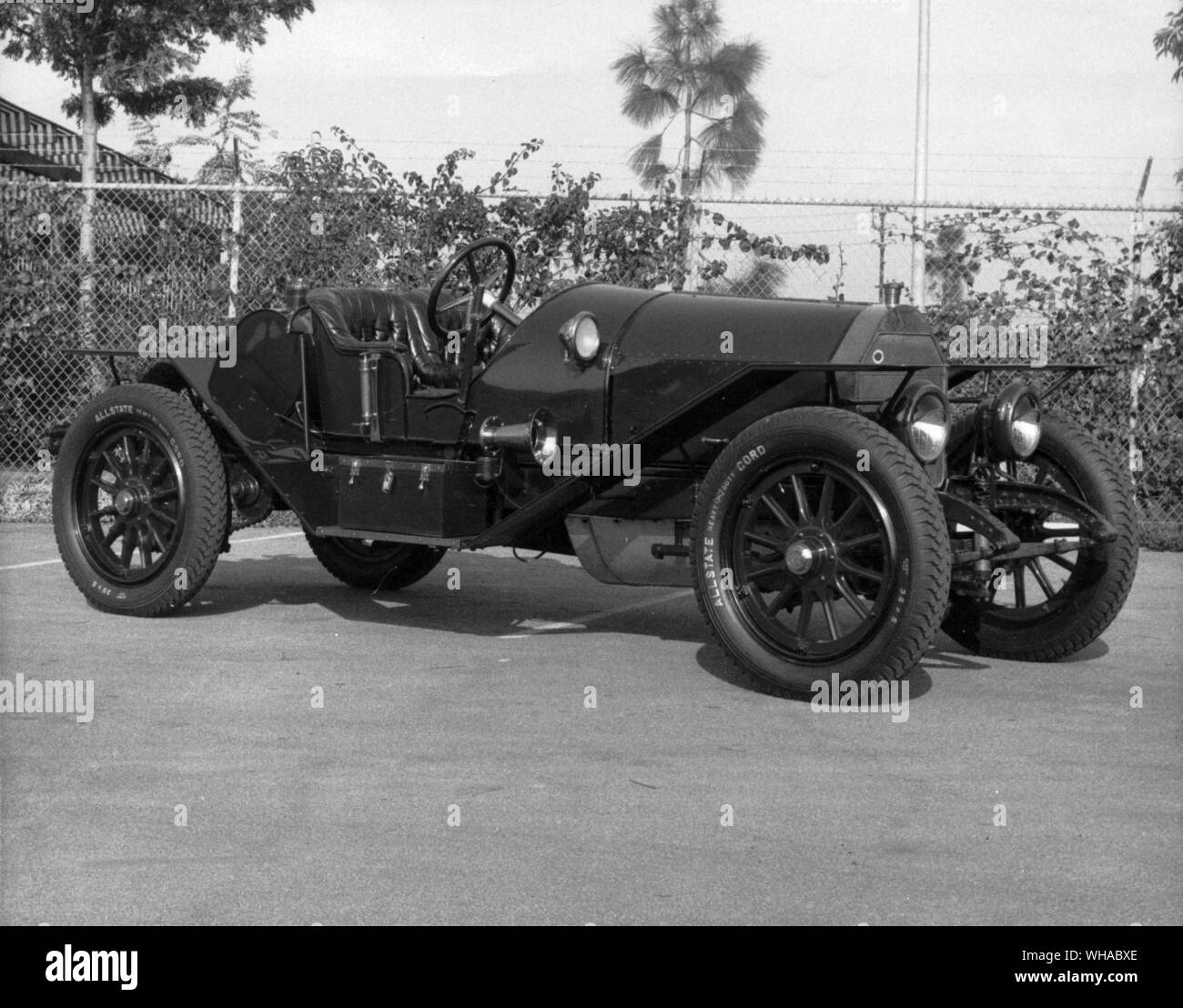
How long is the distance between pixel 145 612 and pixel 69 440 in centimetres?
100

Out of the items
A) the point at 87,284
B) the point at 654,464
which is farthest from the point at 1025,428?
the point at 87,284

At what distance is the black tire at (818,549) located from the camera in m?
5.46

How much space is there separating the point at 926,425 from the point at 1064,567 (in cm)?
94

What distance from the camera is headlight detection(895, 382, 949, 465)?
6059 millimetres

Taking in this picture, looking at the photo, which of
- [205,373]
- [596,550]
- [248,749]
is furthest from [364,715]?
[205,373]

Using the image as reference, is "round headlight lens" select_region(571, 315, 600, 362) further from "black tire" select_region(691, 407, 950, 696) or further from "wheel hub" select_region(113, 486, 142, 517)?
"wheel hub" select_region(113, 486, 142, 517)

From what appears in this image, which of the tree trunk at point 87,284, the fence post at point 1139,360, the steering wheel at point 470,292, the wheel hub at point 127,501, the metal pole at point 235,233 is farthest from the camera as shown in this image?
the tree trunk at point 87,284

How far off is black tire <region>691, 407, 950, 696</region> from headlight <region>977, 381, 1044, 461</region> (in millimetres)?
706

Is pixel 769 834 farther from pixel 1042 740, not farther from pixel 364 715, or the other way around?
pixel 364 715

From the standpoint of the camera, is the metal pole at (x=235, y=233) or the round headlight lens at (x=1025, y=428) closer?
the round headlight lens at (x=1025, y=428)

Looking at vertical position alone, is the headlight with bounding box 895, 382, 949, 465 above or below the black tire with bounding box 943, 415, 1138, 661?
above

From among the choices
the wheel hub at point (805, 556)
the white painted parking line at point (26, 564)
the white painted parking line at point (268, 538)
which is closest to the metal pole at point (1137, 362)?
the white painted parking line at point (268, 538)

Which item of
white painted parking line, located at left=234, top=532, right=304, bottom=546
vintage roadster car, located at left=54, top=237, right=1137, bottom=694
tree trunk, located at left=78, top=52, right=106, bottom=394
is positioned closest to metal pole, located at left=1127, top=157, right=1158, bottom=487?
vintage roadster car, located at left=54, top=237, right=1137, bottom=694

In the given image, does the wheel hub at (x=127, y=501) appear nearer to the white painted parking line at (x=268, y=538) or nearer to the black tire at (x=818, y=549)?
the white painted parking line at (x=268, y=538)
